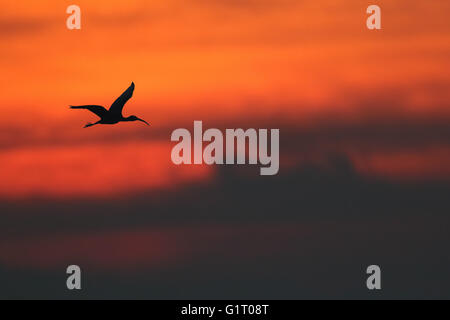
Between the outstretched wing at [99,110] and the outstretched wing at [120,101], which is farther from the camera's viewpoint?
the outstretched wing at [120,101]

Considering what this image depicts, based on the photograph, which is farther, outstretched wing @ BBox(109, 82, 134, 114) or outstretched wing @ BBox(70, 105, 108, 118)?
outstretched wing @ BBox(109, 82, 134, 114)

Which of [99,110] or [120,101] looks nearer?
[99,110]

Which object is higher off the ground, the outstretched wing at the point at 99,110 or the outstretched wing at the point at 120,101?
the outstretched wing at the point at 120,101

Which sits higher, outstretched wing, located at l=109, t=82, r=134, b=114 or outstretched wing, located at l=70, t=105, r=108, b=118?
outstretched wing, located at l=109, t=82, r=134, b=114

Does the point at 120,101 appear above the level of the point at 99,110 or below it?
above
